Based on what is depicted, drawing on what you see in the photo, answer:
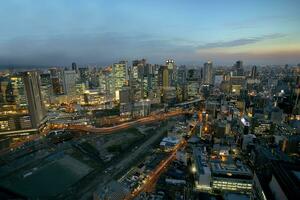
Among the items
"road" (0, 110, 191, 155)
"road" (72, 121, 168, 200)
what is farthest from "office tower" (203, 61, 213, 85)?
"road" (72, 121, 168, 200)

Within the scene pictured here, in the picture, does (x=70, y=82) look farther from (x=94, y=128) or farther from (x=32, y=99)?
(x=94, y=128)

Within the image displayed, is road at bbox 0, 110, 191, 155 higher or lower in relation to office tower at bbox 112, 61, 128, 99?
lower

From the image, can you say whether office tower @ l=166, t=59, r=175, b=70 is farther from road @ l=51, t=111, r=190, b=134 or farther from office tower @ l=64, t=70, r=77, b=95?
office tower @ l=64, t=70, r=77, b=95

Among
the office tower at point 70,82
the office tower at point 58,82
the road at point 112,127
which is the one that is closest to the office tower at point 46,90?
the office tower at point 58,82

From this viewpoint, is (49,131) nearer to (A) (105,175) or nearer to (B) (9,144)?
(B) (9,144)

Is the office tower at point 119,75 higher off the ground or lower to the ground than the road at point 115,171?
higher

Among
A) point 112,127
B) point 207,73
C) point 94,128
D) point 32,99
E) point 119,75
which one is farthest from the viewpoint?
point 207,73

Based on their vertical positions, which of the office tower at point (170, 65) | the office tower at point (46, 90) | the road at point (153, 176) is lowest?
the road at point (153, 176)

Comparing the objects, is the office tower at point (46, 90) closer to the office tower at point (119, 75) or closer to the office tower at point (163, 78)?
the office tower at point (119, 75)

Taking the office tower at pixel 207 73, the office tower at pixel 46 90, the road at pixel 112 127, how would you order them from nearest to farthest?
the road at pixel 112 127 → the office tower at pixel 46 90 → the office tower at pixel 207 73

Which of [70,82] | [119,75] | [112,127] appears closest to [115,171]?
[112,127]

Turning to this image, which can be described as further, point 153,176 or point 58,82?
point 58,82
